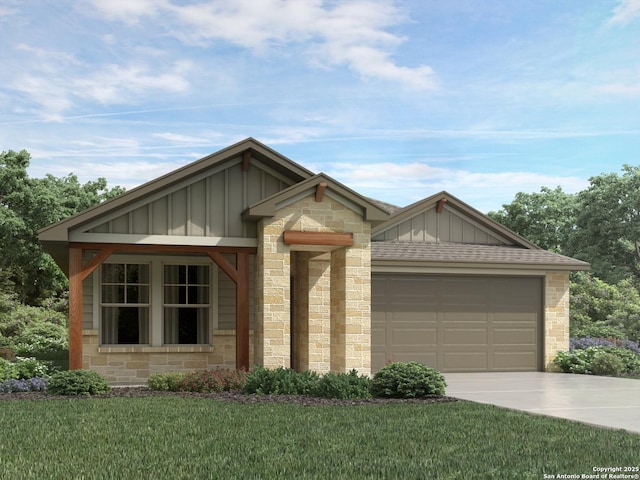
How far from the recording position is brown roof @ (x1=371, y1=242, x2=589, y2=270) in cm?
1980

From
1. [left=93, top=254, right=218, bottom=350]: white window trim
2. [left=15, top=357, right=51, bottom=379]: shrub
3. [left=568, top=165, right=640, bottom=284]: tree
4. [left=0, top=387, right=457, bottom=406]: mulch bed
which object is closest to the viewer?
[left=0, top=387, right=457, bottom=406]: mulch bed

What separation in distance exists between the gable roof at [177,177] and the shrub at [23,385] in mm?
2762

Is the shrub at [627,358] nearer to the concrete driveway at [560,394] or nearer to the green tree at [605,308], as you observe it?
the concrete driveway at [560,394]

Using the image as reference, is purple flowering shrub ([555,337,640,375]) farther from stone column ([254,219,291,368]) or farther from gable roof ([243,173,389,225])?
stone column ([254,219,291,368])

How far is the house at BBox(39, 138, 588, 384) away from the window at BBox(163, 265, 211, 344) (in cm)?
3

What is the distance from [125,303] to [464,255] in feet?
Result: 28.7

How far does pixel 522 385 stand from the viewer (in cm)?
1681

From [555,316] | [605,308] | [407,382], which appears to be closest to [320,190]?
[407,382]

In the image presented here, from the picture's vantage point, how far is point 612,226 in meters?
40.3

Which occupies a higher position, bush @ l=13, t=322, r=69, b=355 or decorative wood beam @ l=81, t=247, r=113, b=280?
decorative wood beam @ l=81, t=247, r=113, b=280

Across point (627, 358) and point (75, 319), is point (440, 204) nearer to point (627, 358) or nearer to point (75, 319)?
point (627, 358)

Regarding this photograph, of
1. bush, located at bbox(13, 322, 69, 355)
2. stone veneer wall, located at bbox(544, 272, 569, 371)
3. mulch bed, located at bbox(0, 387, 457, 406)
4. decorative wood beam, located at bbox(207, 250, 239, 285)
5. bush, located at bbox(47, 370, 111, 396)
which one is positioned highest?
decorative wood beam, located at bbox(207, 250, 239, 285)

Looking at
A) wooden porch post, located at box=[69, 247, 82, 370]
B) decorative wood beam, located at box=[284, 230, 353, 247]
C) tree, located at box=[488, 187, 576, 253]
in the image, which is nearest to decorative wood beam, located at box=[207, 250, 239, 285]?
decorative wood beam, located at box=[284, 230, 353, 247]

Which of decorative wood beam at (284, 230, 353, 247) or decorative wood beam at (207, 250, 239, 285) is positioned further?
decorative wood beam at (207, 250, 239, 285)
